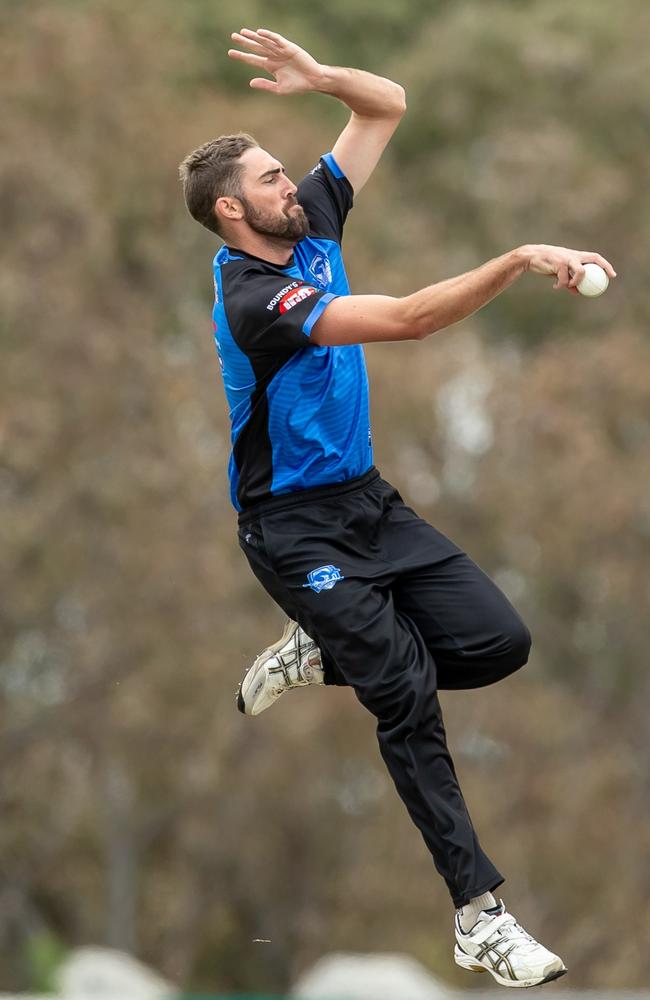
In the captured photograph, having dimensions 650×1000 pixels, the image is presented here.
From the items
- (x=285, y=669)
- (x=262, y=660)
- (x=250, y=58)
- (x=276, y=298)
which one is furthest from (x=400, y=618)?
(x=250, y=58)

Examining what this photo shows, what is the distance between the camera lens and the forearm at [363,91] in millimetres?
8062

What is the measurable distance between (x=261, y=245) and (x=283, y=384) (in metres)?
0.61

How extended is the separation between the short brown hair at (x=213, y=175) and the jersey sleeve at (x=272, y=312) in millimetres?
390

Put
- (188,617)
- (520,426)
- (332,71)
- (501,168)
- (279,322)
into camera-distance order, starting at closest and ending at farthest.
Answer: (279,322), (332,71), (188,617), (520,426), (501,168)

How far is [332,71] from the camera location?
316 inches

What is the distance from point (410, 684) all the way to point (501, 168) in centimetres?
2778

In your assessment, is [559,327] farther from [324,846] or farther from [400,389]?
[324,846]

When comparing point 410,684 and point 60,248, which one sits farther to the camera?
point 60,248

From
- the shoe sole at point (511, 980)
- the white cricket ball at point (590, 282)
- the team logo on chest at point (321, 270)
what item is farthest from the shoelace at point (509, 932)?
the team logo on chest at point (321, 270)

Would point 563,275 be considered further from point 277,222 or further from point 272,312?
point 277,222

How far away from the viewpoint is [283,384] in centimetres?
757

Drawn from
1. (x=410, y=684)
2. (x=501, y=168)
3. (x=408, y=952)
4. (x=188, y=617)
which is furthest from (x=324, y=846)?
(x=410, y=684)

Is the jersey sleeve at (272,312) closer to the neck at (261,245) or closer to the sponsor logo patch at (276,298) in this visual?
the sponsor logo patch at (276,298)

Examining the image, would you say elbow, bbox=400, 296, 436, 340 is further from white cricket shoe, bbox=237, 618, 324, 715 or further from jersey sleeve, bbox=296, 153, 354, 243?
white cricket shoe, bbox=237, 618, 324, 715
